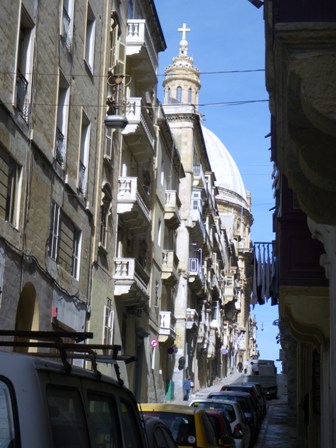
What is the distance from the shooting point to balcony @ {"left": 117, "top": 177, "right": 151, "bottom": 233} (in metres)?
27.9

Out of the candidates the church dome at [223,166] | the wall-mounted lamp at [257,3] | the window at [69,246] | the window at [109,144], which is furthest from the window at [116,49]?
the church dome at [223,166]

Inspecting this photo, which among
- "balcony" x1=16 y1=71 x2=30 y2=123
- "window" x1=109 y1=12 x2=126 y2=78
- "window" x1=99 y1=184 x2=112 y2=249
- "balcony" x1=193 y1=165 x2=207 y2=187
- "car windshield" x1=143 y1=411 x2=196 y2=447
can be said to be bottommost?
"car windshield" x1=143 y1=411 x2=196 y2=447

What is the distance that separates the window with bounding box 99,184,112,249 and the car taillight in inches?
333

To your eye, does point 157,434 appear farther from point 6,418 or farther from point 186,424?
point 6,418

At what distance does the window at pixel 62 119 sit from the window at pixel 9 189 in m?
3.21

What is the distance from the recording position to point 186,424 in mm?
11773

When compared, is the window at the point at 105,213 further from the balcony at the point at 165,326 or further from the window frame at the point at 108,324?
the balcony at the point at 165,326

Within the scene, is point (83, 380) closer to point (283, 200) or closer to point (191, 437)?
point (191, 437)

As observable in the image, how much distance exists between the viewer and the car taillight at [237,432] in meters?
17.9

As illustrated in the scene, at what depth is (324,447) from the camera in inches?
668

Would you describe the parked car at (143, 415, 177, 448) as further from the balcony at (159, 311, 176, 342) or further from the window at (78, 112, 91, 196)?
the balcony at (159, 311, 176, 342)

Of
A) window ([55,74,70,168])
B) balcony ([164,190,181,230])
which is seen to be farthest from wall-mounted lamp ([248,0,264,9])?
balcony ([164,190,181,230])

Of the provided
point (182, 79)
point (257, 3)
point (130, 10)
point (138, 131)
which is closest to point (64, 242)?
point (138, 131)

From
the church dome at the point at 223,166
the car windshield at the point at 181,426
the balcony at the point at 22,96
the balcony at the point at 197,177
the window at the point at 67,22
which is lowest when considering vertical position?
the car windshield at the point at 181,426
